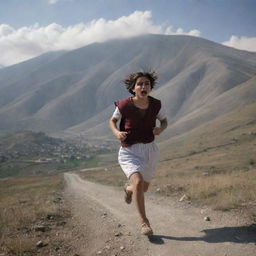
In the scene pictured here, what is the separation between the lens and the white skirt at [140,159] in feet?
20.5

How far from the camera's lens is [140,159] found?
20.9 ft

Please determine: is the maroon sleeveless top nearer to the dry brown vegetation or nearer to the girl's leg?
the girl's leg

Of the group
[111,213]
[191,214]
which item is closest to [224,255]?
[191,214]

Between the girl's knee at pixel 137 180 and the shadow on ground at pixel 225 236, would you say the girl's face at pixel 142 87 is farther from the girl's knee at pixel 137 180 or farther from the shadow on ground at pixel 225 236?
the shadow on ground at pixel 225 236

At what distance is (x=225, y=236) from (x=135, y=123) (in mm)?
2610

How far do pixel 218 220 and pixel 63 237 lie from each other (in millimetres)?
3298

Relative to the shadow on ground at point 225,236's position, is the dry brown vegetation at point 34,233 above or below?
below

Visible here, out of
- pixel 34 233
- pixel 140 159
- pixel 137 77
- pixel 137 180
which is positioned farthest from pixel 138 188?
pixel 34 233

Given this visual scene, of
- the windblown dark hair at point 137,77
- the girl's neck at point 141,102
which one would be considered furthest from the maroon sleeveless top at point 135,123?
the windblown dark hair at point 137,77

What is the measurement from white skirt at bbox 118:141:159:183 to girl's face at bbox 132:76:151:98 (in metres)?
0.98

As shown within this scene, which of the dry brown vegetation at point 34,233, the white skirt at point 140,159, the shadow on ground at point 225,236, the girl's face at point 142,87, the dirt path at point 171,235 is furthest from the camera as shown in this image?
the girl's face at point 142,87

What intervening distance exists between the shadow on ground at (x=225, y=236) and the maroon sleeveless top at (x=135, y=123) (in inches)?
71.8

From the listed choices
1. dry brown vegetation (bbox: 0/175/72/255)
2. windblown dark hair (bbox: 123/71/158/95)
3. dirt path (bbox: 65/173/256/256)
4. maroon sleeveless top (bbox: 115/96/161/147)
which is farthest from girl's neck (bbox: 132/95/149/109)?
dry brown vegetation (bbox: 0/175/72/255)

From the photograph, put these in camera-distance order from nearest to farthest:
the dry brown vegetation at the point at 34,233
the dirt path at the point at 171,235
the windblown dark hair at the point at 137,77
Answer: the dirt path at the point at 171,235 < the dry brown vegetation at the point at 34,233 < the windblown dark hair at the point at 137,77
